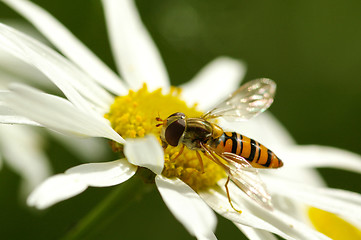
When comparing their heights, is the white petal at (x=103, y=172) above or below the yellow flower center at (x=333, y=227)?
above

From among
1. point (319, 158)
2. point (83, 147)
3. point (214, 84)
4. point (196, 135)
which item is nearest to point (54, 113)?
point (196, 135)

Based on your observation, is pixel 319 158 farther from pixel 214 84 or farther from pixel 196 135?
pixel 196 135

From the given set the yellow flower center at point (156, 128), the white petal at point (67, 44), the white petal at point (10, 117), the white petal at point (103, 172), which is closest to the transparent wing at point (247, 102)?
the yellow flower center at point (156, 128)

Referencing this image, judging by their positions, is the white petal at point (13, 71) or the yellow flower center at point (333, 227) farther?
the white petal at point (13, 71)

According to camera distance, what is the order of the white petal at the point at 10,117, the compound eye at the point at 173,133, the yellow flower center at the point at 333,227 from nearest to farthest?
the white petal at the point at 10,117
the compound eye at the point at 173,133
the yellow flower center at the point at 333,227

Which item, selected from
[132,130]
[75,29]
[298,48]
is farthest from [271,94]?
[298,48]

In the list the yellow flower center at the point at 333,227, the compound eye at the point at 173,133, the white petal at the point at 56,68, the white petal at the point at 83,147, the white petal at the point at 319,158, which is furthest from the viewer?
the white petal at the point at 83,147

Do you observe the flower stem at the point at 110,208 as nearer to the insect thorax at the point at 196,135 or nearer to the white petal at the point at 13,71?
the insect thorax at the point at 196,135

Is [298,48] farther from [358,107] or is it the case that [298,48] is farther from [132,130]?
[132,130]
